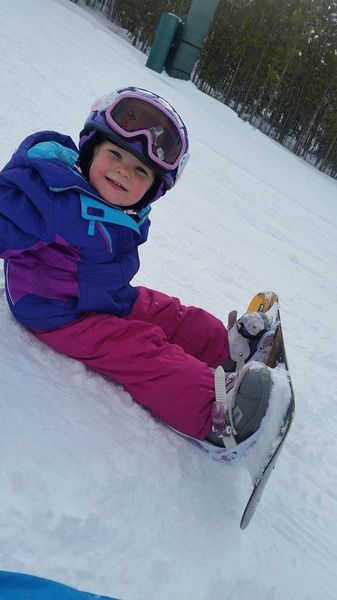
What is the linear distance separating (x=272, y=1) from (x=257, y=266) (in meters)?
31.6

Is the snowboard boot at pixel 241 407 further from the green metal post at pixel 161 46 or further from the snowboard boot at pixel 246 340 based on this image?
the green metal post at pixel 161 46

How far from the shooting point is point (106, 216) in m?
1.74

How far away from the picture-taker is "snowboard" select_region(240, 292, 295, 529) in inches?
55.1

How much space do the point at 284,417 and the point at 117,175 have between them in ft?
3.42

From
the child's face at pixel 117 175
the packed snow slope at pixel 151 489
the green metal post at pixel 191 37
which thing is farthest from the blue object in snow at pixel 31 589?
the green metal post at pixel 191 37

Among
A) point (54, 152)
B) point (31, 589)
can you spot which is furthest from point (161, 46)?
point (31, 589)

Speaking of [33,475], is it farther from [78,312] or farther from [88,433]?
[78,312]

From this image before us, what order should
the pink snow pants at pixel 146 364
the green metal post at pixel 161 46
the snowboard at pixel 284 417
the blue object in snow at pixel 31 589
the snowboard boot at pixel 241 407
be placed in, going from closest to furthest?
the blue object in snow at pixel 31 589, the snowboard at pixel 284 417, the snowboard boot at pixel 241 407, the pink snow pants at pixel 146 364, the green metal post at pixel 161 46

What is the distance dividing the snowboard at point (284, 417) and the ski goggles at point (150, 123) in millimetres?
836

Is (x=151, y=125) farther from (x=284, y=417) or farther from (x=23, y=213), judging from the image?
(x=284, y=417)

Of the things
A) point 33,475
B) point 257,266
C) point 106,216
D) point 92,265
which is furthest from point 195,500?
point 257,266

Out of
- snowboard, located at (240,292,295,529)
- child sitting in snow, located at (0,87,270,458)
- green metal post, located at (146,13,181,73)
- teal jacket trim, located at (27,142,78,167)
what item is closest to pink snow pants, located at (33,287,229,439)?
child sitting in snow, located at (0,87,270,458)

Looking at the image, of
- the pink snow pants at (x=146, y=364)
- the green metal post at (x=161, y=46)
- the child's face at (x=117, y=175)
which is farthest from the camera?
the green metal post at (x=161, y=46)

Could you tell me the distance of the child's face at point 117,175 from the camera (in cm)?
177
